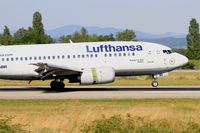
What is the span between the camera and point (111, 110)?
23734 mm

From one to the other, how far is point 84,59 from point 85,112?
51.0ft

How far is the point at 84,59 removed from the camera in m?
37.7

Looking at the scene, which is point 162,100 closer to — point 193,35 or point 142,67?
point 142,67

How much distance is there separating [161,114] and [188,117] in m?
1.31

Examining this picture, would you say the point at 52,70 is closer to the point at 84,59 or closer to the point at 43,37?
the point at 84,59

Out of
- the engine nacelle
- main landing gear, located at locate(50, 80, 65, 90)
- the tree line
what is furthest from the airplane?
the tree line

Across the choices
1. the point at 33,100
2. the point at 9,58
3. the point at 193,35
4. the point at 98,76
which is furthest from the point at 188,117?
the point at 193,35

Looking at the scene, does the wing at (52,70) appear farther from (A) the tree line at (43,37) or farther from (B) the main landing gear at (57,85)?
(A) the tree line at (43,37)

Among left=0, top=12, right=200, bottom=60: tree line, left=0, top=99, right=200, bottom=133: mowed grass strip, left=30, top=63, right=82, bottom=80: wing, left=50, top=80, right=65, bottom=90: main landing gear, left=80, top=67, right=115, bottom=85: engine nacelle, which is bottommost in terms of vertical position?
left=0, top=99, right=200, bottom=133: mowed grass strip

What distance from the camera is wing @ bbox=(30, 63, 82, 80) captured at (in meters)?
35.6

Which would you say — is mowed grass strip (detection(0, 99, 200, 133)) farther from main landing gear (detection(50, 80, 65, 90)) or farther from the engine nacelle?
main landing gear (detection(50, 80, 65, 90))

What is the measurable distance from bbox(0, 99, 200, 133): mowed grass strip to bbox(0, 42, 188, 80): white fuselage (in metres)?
8.55

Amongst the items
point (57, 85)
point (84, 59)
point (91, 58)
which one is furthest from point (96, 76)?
point (57, 85)

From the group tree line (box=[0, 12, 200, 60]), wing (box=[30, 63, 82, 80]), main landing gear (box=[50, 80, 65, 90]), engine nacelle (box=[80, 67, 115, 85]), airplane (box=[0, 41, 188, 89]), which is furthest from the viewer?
tree line (box=[0, 12, 200, 60])
